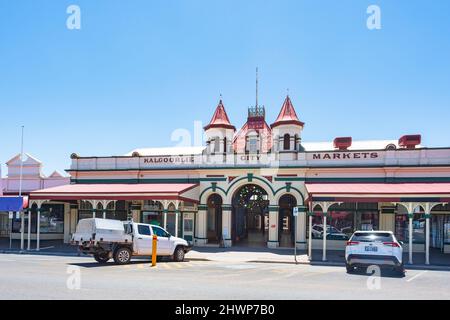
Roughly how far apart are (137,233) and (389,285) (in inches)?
395

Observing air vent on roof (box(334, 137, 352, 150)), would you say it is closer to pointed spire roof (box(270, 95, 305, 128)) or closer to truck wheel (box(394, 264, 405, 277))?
pointed spire roof (box(270, 95, 305, 128))

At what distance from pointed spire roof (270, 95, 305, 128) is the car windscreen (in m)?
12.7

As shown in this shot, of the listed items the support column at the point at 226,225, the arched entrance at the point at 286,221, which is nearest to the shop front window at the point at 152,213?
the support column at the point at 226,225

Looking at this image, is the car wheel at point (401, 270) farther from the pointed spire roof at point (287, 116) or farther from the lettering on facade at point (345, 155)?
the pointed spire roof at point (287, 116)

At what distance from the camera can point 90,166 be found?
3002 centimetres

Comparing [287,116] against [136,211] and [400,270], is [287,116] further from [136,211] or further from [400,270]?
[400,270]

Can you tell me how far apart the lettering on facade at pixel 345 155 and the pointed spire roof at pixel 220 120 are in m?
6.32

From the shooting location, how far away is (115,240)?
17.3m

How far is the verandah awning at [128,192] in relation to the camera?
24.3 metres

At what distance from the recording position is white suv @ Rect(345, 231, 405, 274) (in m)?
15.1

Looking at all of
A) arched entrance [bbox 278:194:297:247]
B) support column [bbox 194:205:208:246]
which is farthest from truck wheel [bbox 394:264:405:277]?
support column [bbox 194:205:208:246]

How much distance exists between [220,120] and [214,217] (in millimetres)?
6548

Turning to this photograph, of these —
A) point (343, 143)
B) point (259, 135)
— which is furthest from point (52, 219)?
point (343, 143)
